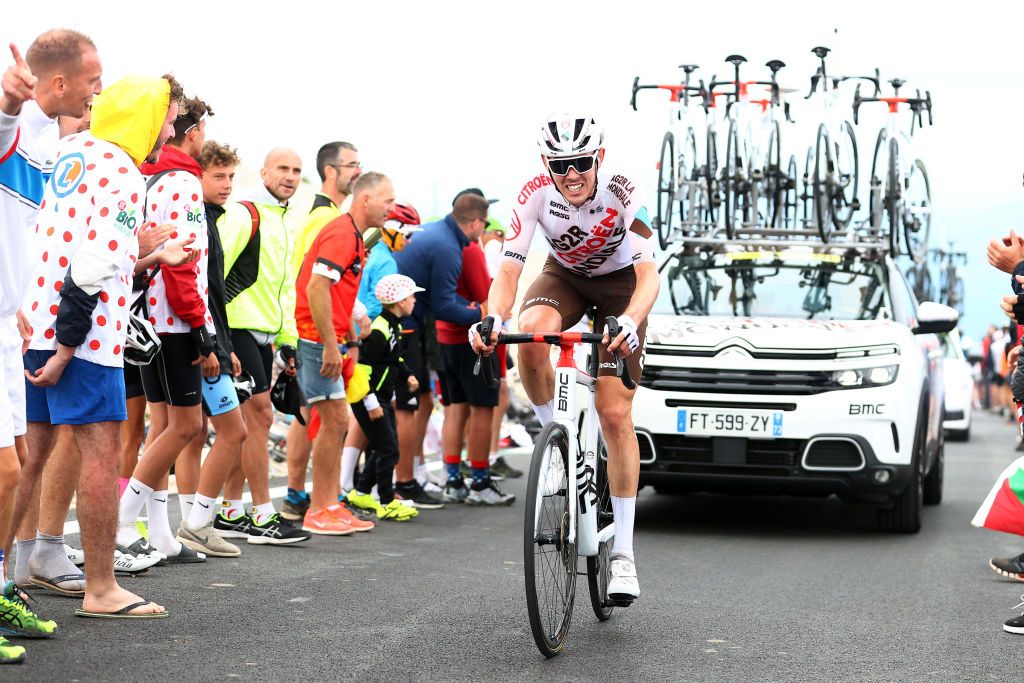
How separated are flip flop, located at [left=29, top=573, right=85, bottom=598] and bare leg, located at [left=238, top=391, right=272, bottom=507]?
203 centimetres

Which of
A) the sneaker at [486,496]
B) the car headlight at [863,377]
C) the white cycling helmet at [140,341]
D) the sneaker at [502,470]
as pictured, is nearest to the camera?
the white cycling helmet at [140,341]

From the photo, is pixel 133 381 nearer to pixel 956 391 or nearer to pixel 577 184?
pixel 577 184

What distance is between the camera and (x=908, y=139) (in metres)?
13.8

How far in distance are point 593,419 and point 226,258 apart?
9.56ft

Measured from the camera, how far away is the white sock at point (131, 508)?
707 cm

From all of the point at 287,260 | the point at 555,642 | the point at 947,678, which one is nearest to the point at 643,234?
the point at 555,642

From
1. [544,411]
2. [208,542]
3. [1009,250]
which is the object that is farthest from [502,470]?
[1009,250]

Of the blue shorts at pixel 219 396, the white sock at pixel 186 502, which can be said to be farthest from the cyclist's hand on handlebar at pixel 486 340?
the white sock at pixel 186 502

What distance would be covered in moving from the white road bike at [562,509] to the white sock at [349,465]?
4.29 metres

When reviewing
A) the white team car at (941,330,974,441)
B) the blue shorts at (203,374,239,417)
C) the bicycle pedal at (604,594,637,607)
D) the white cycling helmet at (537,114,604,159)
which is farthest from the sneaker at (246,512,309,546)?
the white team car at (941,330,974,441)

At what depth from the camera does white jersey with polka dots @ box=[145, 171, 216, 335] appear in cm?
673

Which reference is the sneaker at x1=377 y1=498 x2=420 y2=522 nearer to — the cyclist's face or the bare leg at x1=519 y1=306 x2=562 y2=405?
the bare leg at x1=519 y1=306 x2=562 y2=405

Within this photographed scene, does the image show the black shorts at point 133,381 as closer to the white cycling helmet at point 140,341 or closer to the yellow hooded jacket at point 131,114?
the white cycling helmet at point 140,341

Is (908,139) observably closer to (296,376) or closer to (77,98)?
(296,376)
